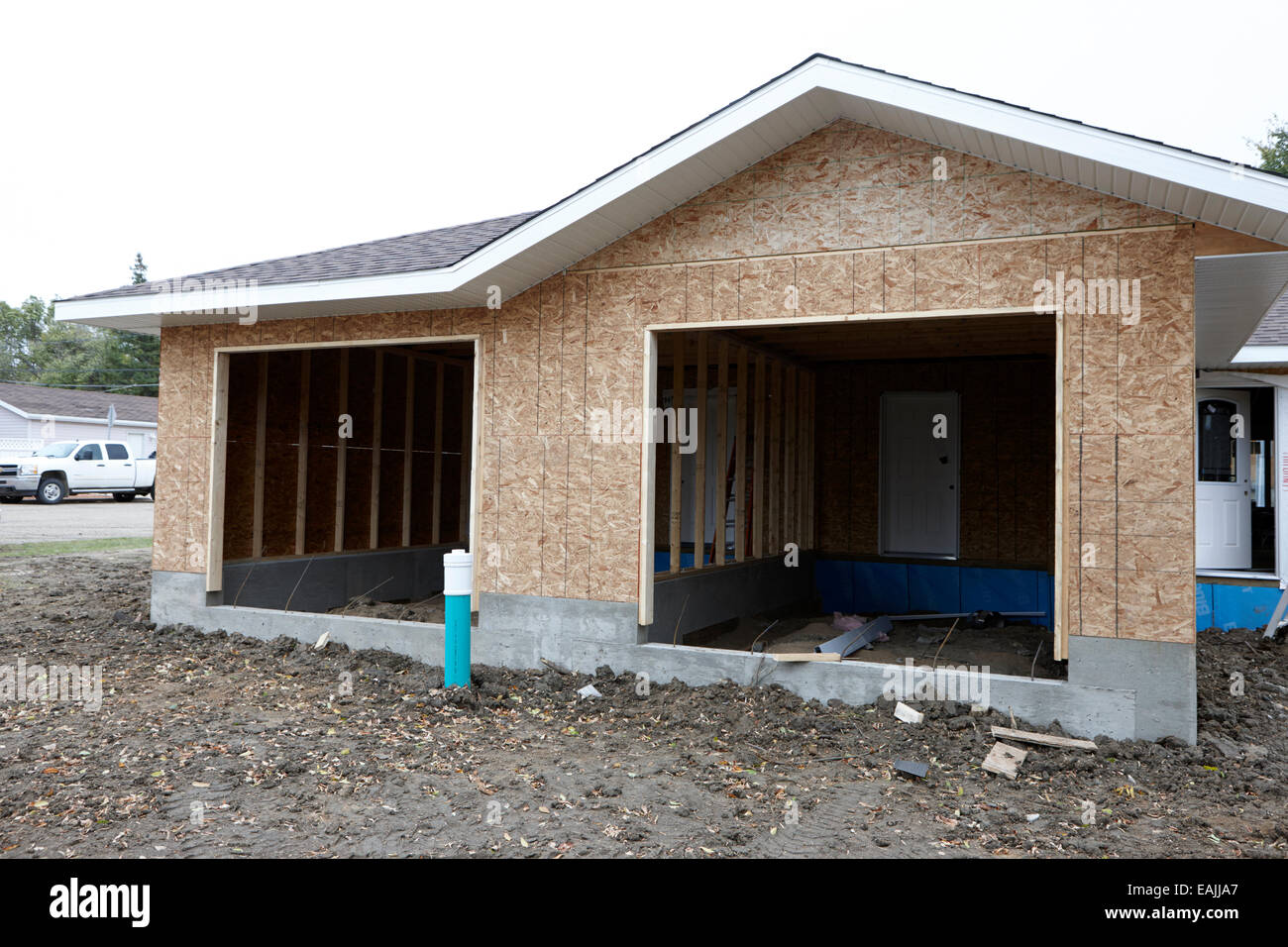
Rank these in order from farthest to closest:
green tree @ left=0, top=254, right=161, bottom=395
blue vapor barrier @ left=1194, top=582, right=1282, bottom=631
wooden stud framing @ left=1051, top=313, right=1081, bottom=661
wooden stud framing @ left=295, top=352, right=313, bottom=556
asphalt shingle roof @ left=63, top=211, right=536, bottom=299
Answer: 1. green tree @ left=0, top=254, right=161, bottom=395
2. wooden stud framing @ left=295, top=352, right=313, bottom=556
3. blue vapor barrier @ left=1194, top=582, right=1282, bottom=631
4. asphalt shingle roof @ left=63, top=211, right=536, bottom=299
5. wooden stud framing @ left=1051, top=313, right=1081, bottom=661

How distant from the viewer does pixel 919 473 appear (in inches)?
476

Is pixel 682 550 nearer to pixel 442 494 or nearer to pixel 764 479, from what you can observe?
pixel 764 479

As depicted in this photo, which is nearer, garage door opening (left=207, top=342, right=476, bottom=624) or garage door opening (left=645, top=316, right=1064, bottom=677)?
garage door opening (left=207, top=342, right=476, bottom=624)

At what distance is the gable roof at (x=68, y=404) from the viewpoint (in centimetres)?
2981

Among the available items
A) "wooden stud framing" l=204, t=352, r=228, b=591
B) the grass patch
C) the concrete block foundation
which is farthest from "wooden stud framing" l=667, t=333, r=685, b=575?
the grass patch

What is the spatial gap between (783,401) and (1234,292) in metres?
5.27

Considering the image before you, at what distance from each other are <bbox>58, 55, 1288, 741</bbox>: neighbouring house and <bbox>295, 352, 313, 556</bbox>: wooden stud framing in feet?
0.15

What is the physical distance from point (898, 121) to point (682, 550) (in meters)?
7.54

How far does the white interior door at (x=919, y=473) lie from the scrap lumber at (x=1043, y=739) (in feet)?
20.8

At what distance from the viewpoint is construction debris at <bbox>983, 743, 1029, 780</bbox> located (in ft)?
17.3

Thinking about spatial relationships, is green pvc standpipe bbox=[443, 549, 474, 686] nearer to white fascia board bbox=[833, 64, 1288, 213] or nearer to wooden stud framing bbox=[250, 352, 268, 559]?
wooden stud framing bbox=[250, 352, 268, 559]
